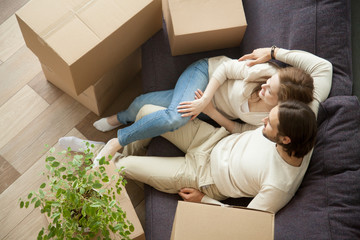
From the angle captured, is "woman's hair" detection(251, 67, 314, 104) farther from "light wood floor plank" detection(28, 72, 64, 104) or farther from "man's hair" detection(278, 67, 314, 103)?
"light wood floor plank" detection(28, 72, 64, 104)

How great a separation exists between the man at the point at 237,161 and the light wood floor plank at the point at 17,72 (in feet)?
2.28

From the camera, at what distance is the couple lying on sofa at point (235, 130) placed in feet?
4.13

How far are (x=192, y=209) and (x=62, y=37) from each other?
812mm

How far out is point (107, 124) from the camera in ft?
6.15

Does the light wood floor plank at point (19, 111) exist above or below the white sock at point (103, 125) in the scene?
above

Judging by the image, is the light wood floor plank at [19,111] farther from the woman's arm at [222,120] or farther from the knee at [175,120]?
the woman's arm at [222,120]

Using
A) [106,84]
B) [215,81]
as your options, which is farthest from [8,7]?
[215,81]

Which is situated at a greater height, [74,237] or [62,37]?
[62,37]

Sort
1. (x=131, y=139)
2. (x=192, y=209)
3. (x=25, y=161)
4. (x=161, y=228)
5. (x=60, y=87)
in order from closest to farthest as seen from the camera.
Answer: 1. (x=192, y=209)
2. (x=161, y=228)
3. (x=131, y=139)
4. (x=25, y=161)
5. (x=60, y=87)

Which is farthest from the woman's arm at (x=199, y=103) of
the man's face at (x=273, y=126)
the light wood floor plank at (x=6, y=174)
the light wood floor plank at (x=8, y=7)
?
the light wood floor plank at (x=8, y=7)

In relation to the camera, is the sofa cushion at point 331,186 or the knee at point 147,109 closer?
the sofa cushion at point 331,186

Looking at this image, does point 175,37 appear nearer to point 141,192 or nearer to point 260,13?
point 260,13

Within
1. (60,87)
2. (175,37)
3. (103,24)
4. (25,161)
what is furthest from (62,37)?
(25,161)

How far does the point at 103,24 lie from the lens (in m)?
1.37
